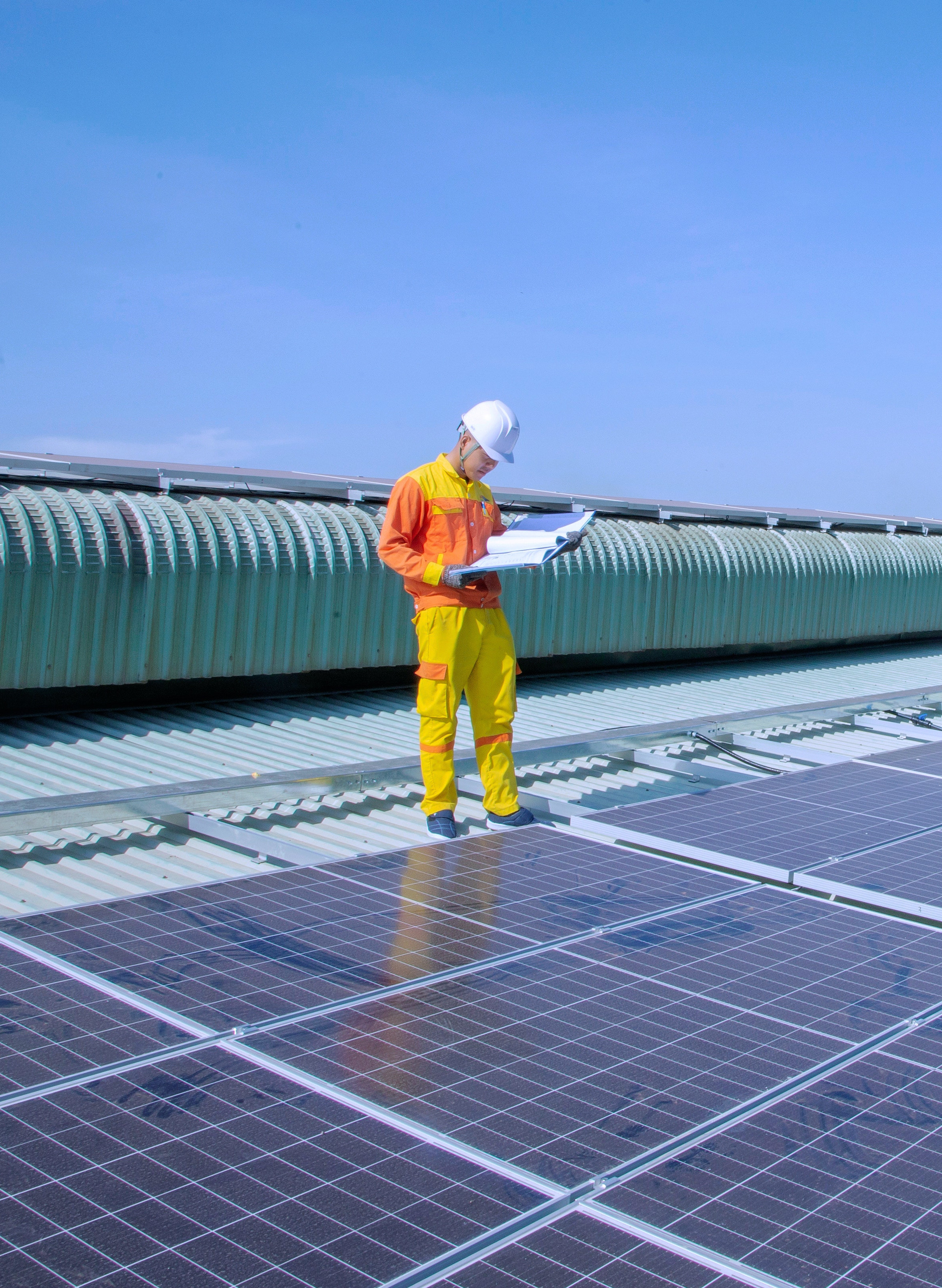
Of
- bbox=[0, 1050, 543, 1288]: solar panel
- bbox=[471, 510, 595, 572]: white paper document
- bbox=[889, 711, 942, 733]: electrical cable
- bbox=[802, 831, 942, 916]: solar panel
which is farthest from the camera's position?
bbox=[889, 711, 942, 733]: electrical cable

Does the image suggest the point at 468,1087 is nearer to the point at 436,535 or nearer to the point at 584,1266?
the point at 584,1266

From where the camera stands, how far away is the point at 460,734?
7.79 meters

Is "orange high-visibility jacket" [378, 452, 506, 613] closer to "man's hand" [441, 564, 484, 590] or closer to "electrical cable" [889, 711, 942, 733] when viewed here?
"man's hand" [441, 564, 484, 590]

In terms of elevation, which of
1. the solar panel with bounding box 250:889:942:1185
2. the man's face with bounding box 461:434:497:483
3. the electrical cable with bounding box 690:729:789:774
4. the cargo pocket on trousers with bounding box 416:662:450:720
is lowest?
the electrical cable with bounding box 690:729:789:774

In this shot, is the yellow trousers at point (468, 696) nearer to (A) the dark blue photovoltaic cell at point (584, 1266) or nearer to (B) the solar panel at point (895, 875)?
(B) the solar panel at point (895, 875)

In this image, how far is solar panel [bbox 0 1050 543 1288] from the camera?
1.92 m

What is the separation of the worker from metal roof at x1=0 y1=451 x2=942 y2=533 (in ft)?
10.3

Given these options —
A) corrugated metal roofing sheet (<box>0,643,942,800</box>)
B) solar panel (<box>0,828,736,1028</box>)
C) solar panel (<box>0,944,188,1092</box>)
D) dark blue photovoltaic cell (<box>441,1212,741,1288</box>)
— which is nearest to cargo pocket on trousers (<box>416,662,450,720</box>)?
solar panel (<box>0,828,736,1028</box>)

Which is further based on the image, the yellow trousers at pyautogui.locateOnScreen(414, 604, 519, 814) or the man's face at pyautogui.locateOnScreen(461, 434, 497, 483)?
the man's face at pyautogui.locateOnScreen(461, 434, 497, 483)

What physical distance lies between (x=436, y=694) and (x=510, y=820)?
0.63m

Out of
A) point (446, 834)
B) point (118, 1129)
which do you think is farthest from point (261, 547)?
point (118, 1129)

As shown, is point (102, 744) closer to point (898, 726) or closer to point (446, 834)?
point (446, 834)

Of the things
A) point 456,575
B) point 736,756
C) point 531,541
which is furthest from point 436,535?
point 736,756

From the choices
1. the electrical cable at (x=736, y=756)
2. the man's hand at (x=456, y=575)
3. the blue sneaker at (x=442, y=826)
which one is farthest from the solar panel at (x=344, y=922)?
the electrical cable at (x=736, y=756)
